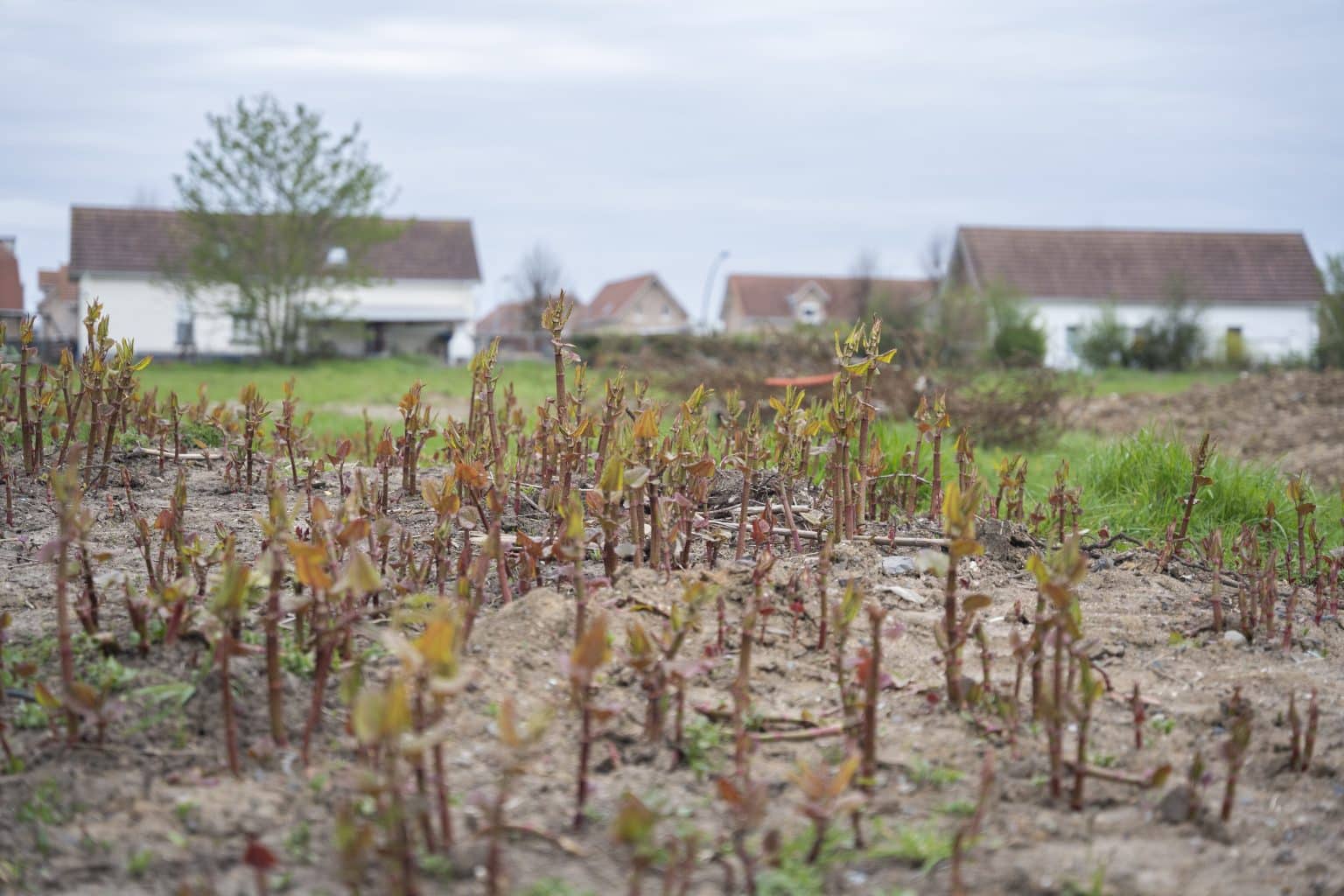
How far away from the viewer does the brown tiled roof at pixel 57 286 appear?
4962 centimetres

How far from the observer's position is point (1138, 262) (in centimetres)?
4822

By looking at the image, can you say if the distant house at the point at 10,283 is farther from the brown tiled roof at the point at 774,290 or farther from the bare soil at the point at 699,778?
the brown tiled roof at the point at 774,290

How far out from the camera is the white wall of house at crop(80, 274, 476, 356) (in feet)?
143

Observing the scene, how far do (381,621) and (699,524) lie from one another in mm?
1207

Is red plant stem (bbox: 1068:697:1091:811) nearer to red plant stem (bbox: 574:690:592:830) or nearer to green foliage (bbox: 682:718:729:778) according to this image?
green foliage (bbox: 682:718:729:778)

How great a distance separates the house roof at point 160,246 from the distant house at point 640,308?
24065 mm

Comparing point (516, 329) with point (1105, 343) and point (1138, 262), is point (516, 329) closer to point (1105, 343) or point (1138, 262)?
point (1138, 262)

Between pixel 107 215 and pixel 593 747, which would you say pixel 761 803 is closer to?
pixel 593 747

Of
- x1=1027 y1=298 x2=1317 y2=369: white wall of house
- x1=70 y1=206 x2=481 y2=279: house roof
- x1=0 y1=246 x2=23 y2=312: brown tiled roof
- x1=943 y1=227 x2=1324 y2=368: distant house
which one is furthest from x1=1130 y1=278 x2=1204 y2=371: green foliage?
x1=0 y1=246 x2=23 y2=312: brown tiled roof

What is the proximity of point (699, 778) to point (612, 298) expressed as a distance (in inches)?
3065

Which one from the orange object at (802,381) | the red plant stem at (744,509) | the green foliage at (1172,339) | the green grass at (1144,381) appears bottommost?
the red plant stem at (744,509)

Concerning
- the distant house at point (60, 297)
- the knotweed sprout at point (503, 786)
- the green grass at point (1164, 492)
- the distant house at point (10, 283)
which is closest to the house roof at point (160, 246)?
Result: the distant house at point (60, 297)

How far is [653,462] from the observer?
10.7 ft

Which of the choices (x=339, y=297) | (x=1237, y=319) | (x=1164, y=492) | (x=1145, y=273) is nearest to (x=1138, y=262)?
(x=1145, y=273)
